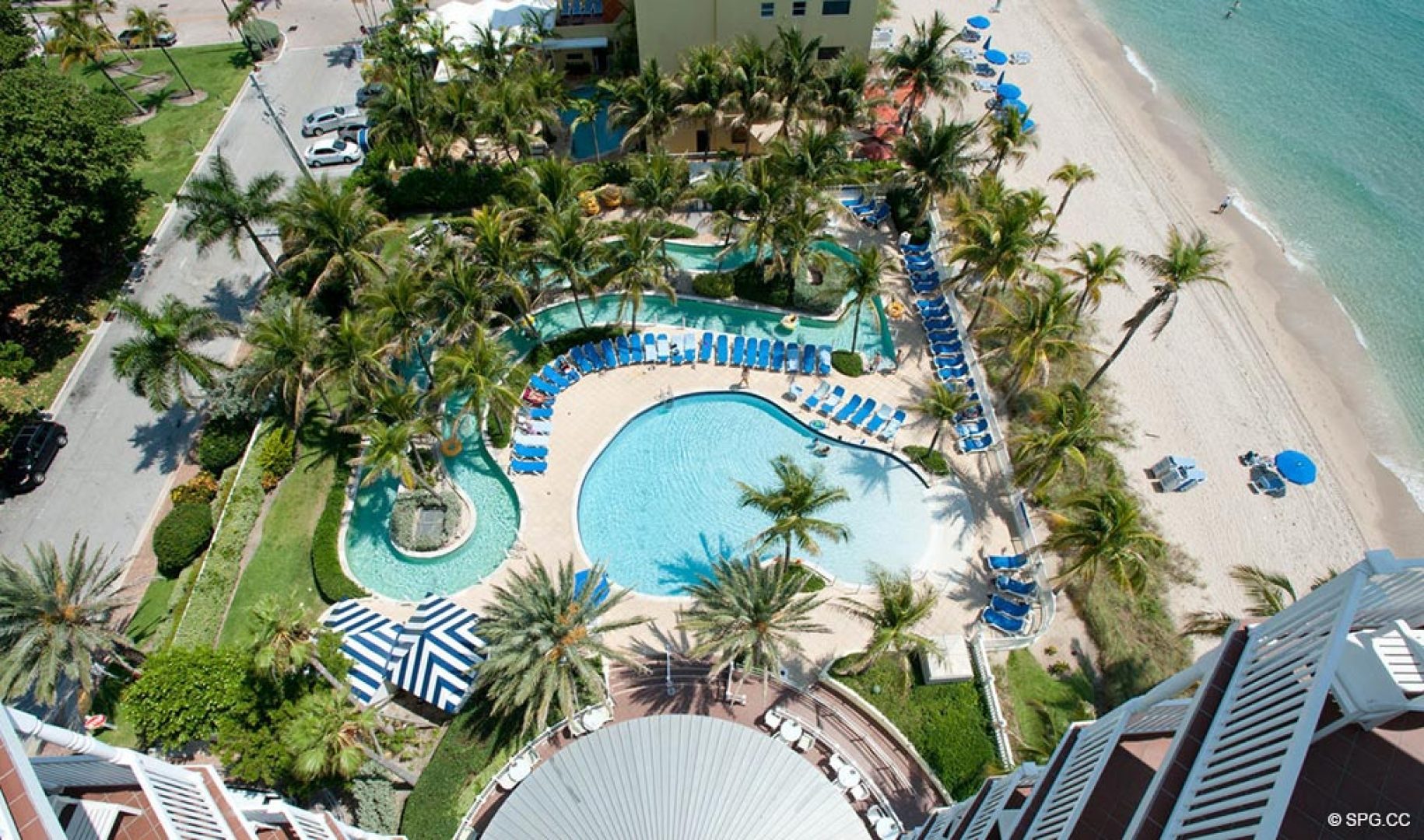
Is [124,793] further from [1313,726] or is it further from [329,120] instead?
[329,120]

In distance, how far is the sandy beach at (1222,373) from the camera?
3142cm

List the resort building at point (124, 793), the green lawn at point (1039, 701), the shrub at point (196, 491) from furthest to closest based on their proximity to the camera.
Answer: the shrub at point (196, 491) → the green lawn at point (1039, 701) → the resort building at point (124, 793)

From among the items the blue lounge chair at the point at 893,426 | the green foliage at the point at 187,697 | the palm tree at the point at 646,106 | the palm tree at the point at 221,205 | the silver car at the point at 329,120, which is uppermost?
the silver car at the point at 329,120

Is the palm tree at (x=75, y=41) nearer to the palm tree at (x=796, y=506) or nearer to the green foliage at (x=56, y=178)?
the green foliage at (x=56, y=178)

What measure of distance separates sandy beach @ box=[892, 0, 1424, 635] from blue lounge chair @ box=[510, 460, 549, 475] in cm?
2754

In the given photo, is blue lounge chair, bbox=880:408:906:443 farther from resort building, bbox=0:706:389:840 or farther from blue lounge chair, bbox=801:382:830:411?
resort building, bbox=0:706:389:840

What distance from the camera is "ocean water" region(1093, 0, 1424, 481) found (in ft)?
139

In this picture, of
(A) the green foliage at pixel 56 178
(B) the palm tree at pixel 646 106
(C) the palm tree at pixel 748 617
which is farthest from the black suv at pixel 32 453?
(B) the palm tree at pixel 646 106

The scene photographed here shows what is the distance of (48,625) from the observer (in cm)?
2211

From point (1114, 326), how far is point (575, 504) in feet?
103

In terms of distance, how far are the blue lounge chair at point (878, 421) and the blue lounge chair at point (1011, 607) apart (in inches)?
360

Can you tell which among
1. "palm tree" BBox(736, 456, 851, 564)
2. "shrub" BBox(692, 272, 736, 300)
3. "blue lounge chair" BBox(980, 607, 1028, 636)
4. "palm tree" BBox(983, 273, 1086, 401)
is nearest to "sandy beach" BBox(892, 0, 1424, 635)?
"palm tree" BBox(983, 273, 1086, 401)

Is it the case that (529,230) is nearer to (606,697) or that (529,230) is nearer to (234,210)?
(234,210)

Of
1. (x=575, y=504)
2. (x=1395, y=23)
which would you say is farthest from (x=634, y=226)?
(x=1395, y=23)
